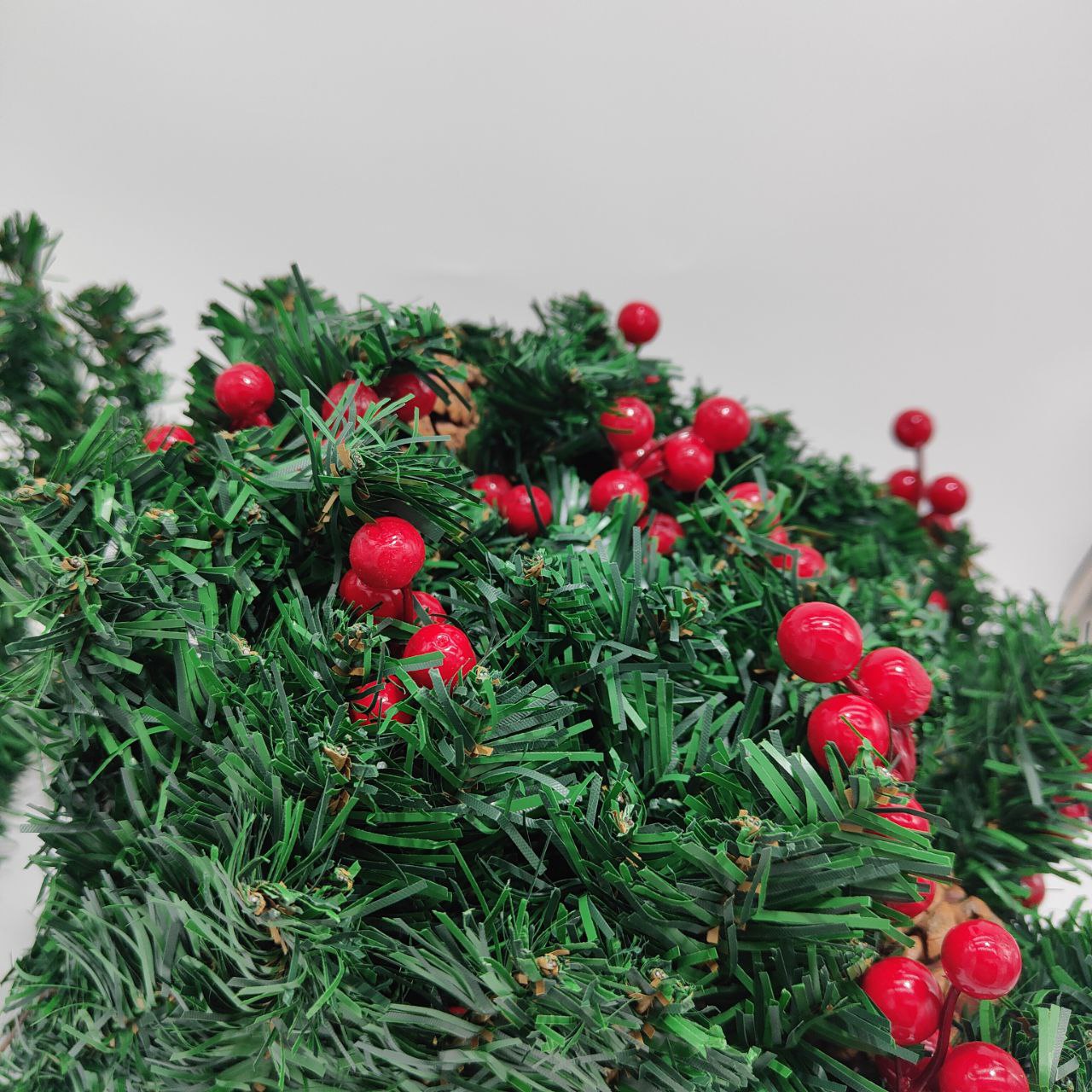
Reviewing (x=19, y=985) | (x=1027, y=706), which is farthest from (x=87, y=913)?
(x=1027, y=706)

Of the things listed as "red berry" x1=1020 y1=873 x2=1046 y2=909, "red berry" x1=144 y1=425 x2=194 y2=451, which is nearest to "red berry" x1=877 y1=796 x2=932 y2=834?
"red berry" x1=1020 y1=873 x2=1046 y2=909

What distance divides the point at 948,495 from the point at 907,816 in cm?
36

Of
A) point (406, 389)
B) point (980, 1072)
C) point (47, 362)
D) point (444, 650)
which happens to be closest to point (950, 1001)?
point (980, 1072)

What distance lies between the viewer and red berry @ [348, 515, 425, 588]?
1.08 feet

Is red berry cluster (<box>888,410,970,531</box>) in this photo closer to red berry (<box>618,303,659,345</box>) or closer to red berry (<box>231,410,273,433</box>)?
red berry (<box>618,303,659,345</box>)

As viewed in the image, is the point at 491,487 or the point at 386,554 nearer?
the point at 386,554

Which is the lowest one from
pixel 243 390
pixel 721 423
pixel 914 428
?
pixel 243 390

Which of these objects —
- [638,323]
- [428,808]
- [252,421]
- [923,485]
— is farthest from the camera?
[923,485]

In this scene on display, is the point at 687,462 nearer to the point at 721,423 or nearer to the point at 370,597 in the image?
the point at 721,423

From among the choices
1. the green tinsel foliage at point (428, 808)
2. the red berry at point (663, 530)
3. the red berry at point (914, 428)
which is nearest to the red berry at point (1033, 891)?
the green tinsel foliage at point (428, 808)

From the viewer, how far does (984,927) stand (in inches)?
13.1

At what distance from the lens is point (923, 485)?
2.16ft

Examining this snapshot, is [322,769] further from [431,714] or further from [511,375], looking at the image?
[511,375]

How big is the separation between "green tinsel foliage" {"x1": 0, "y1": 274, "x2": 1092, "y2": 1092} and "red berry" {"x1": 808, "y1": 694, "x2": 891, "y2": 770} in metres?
0.02
